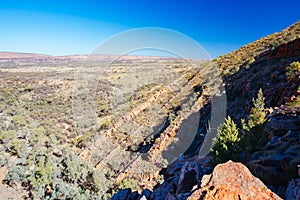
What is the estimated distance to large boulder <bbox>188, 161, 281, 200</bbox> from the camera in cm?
416

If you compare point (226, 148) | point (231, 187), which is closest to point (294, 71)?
point (226, 148)

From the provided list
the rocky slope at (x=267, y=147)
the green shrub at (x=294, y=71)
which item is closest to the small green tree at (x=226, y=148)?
the rocky slope at (x=267, y=147)

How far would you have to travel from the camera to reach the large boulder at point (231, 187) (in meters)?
4.16

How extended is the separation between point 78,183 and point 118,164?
3654mm

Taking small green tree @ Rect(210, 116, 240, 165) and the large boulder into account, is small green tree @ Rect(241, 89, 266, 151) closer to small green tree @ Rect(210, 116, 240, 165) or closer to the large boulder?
small green tree @ Rect(210, 116, 240, 165)

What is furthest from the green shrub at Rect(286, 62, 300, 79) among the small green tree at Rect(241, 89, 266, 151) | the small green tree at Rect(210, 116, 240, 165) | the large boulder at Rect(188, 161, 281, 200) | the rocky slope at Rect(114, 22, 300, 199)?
the large boulder at Rect(188, 161, 281, 200)

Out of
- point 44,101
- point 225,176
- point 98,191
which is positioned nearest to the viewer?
point 225,176

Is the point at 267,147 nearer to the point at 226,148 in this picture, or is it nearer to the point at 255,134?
the point at 226,148

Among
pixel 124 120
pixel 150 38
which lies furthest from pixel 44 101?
pixel 150 38

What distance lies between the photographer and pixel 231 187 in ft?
14.0

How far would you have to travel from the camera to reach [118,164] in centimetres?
1527

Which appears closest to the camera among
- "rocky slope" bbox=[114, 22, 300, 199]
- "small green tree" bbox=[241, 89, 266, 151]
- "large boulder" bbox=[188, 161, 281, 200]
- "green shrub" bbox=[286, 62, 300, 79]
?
"large boulder" bbox=[188, 161, 281, 200]

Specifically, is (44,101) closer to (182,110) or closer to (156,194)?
(182,110)

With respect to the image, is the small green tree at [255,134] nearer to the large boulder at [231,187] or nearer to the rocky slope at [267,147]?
the rocky slope at [267,147]
